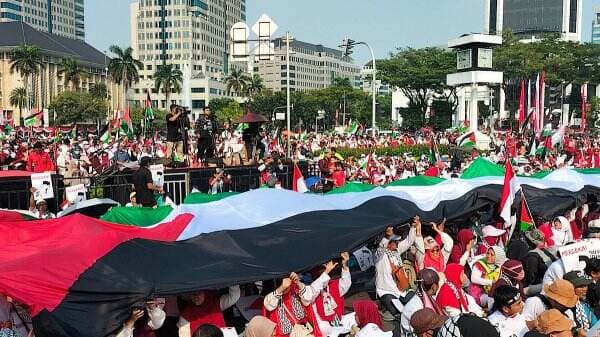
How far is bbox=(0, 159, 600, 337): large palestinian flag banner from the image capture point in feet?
19.1

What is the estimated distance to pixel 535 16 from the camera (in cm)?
15088

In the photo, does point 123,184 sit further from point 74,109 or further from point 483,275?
point 74,109

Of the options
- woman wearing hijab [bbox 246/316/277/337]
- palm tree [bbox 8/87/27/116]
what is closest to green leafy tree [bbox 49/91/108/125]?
palm tree [bbox 8/87/27/116]

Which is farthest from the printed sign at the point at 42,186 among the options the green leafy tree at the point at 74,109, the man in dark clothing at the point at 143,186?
the green leafy tree at the point at 74,109

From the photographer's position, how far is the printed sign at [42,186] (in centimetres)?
1058

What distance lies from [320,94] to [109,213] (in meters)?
88.0

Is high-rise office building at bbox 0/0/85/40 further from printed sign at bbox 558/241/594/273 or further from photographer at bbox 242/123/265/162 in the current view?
printed sign at bbox 558/241/594/273

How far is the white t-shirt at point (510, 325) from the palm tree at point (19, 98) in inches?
4042

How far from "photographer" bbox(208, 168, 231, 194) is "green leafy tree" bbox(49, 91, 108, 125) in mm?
75123

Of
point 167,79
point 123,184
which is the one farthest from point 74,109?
point 123,184

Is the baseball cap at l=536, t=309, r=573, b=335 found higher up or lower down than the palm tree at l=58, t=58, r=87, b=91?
lower down

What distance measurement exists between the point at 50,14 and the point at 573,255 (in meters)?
161

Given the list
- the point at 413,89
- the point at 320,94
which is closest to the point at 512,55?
the point at 413,89

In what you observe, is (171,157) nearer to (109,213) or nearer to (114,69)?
(109,213)
